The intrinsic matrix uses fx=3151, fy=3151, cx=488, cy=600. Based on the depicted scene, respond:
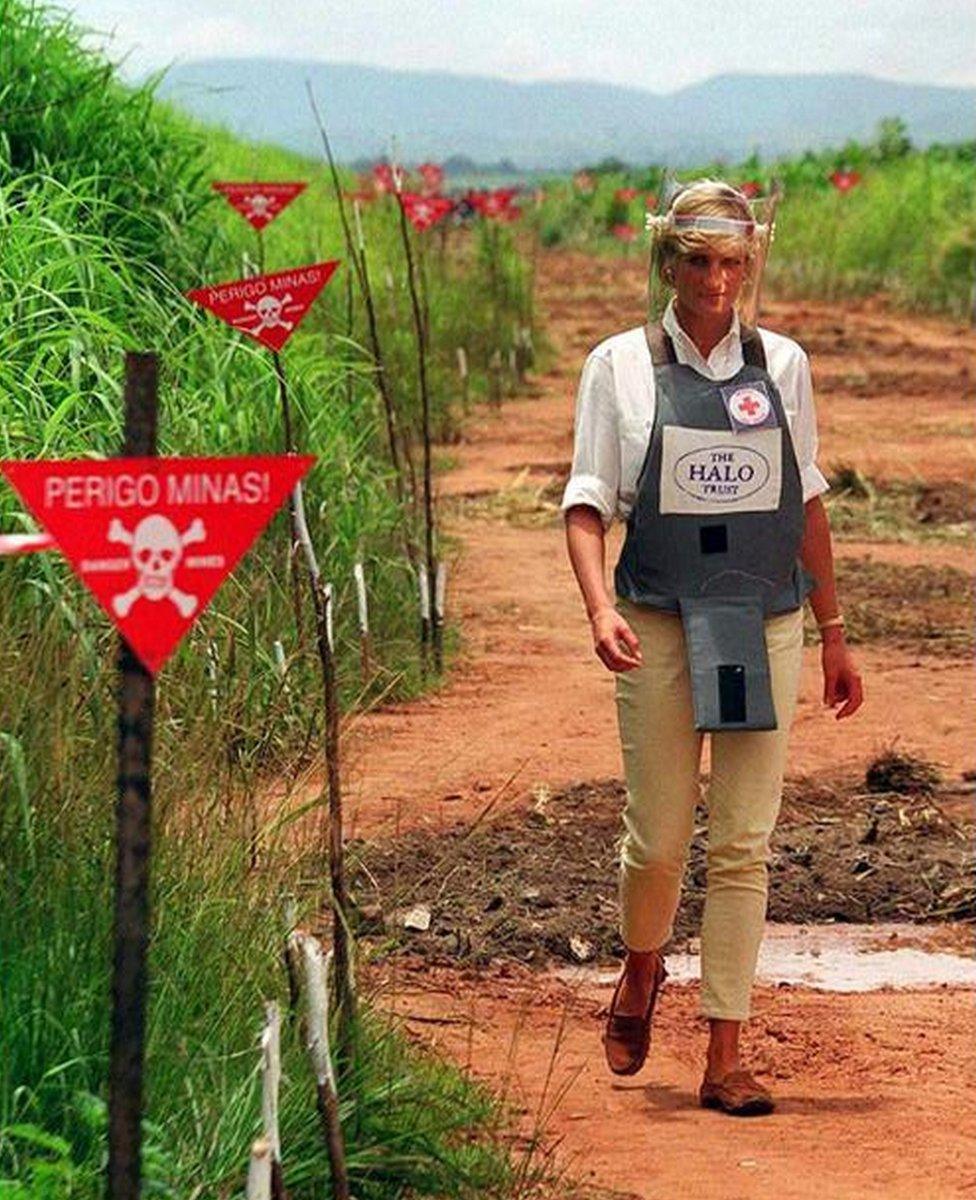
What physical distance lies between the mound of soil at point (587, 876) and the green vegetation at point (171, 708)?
428 mm

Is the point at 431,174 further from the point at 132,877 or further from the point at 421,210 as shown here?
the point at 132,877

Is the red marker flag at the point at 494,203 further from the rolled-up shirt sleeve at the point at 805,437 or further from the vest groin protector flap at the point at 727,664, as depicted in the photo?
the vest groin protector flap at the point at 727,664

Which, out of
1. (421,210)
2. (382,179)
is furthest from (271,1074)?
(382,179)

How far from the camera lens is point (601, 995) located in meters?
6.61

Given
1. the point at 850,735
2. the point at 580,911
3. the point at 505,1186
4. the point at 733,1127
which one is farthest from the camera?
the point at 850,735

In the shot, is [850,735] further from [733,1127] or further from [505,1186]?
[505,1186]

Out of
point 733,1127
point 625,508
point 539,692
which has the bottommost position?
point 539,692

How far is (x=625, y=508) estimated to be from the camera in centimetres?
574

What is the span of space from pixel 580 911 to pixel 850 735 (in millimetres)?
2514

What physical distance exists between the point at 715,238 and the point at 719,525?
0.51 meters

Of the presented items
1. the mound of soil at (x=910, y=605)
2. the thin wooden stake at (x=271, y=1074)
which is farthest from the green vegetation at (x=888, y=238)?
the thin wooden stake at (x=271, y=1074)

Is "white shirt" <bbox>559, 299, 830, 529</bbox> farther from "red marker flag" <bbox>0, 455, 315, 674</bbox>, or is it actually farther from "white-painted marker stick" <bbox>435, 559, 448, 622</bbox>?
"white-painted marker stick" <bbox>435, 559, 448, 622</bbox>

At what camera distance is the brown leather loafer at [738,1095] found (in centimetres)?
565

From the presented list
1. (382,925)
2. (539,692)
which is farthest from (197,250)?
(382,925)
